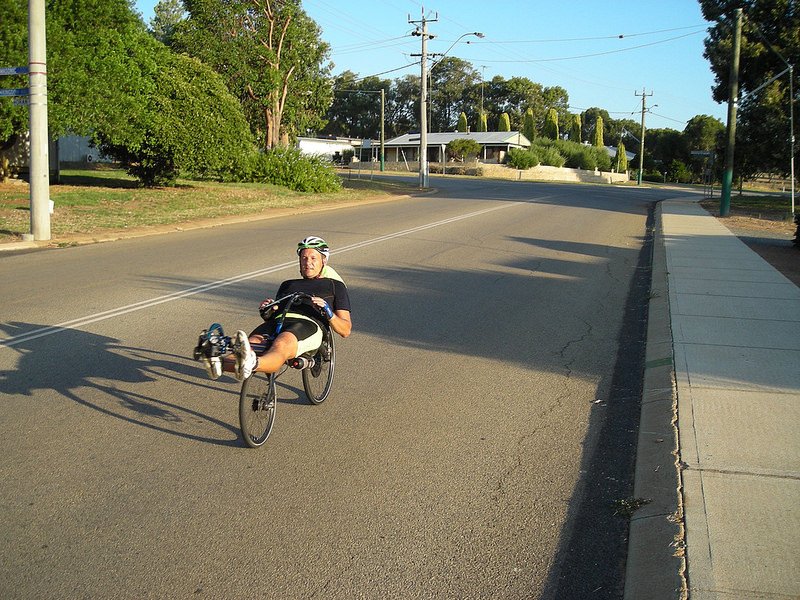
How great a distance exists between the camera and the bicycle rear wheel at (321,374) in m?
6.17

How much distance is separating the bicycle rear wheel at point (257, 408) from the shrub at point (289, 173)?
28.4 m

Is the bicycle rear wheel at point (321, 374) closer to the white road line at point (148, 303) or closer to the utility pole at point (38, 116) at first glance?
the white road line at point (148, 303)

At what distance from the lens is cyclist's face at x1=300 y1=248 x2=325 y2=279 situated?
20.0 ft

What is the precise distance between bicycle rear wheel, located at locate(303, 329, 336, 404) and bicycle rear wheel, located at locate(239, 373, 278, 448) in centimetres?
59

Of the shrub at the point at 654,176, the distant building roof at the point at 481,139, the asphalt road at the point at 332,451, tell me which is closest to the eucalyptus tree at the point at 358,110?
the distant building roof at the point at 481,139

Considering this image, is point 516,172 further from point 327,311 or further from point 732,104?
point 327,311

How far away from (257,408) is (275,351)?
0.38 meters

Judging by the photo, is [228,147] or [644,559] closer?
[644,559]

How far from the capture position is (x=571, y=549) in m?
4.21

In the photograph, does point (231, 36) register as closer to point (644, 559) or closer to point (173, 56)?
point (173, 56)

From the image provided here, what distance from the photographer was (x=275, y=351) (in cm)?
539

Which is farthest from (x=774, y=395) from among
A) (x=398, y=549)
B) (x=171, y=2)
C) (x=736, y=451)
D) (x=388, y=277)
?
(x=171, y=2)

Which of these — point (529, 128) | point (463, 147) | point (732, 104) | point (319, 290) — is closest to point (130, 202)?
point (319, 290)

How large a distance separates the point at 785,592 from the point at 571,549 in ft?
3.35
